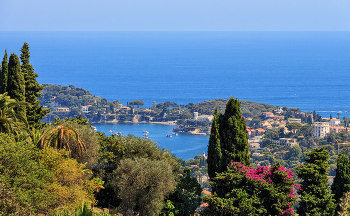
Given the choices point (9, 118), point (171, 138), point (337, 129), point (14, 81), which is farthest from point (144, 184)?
point (337, 129)

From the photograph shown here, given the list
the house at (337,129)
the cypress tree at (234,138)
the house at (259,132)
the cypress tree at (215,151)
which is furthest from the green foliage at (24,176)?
the house at (259,132)

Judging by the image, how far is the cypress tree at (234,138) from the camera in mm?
10922

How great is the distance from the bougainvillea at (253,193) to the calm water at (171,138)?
181ft

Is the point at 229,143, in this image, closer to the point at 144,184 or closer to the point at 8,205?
the point at 144,184

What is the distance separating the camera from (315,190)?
10125 mm

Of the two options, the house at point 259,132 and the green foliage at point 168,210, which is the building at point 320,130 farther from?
the green foliage at point 168,210

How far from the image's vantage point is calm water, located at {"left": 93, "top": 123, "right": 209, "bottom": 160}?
69512 mm

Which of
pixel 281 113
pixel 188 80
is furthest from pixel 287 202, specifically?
pixel 188 80

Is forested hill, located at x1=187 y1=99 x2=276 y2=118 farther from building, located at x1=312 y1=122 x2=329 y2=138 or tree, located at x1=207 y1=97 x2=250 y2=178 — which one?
tree, located at x1=207 y1=97 x2=250 y2=178

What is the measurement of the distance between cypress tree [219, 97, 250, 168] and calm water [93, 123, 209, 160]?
5457 cm

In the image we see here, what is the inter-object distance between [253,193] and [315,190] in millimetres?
1421

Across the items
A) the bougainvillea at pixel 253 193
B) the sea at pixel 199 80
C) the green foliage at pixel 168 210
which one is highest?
the sea at pixel 199 80

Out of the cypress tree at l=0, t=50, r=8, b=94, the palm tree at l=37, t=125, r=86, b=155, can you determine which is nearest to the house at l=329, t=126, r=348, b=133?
the cypress tree at l=0, t=50, r=8, b=94

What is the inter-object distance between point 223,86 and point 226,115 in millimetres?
A: 120251
